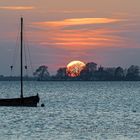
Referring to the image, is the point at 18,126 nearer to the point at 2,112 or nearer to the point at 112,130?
the point at 112,130

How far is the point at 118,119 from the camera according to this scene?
7375cm

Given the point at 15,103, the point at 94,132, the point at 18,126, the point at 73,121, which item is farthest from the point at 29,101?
the point at 94,132

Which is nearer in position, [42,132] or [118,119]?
[42,132]

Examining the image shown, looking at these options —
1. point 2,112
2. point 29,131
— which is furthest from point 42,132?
point 2,112

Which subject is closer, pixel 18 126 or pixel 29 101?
pixel 18 126

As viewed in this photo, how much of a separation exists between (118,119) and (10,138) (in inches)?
870

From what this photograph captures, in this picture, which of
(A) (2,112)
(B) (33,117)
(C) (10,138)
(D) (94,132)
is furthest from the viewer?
(A) (2,112)

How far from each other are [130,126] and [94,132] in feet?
21.4

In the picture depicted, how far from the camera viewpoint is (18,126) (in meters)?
64.0

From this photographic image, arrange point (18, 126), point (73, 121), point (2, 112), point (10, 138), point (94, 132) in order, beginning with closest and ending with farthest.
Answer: point (10, 138)
point (94, 132)
point (18, 126)
point (73, 121)
point (2, 112)

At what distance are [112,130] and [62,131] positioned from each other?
4.27 meters

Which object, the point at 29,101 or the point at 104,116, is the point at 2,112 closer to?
the point at 29,101

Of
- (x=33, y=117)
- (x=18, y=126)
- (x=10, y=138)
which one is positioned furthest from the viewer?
(x=33, y=117)

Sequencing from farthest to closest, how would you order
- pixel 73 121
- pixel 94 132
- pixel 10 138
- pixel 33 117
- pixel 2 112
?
1. pixel 2 112
2. pixel 33 117
3. pixel 73 121
4. pixel 94 132
5. pixel 10 138
